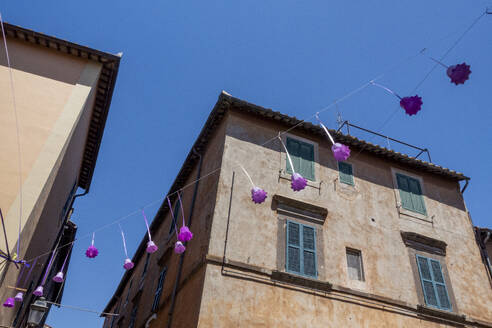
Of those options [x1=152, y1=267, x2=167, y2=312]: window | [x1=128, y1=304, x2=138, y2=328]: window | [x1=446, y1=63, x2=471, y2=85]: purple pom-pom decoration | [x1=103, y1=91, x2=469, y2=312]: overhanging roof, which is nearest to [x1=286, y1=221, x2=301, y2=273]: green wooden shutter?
[x1=103, y1=91, x2=469, y2=312]: overhanging roof

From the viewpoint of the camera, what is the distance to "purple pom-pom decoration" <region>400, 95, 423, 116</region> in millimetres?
6617

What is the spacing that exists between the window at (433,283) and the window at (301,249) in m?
3.45

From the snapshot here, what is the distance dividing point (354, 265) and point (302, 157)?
3491 mm

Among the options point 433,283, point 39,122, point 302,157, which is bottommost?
point 433,283

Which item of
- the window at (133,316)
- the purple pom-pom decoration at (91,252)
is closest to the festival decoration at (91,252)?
the purple pom-pom decoration at (91,252)

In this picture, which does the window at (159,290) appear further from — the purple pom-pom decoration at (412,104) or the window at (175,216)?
the purple pom-pom decoration at (412,104)

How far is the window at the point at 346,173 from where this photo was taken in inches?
462

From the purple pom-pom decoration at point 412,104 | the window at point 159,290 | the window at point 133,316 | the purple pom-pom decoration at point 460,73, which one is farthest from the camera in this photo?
the window at point 133,316

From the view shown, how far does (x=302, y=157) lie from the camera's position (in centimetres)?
1158

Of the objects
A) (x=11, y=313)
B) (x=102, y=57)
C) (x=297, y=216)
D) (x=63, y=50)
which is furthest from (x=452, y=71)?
(x=11, y=313)

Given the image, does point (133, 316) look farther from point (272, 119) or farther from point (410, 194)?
point (410, 194)

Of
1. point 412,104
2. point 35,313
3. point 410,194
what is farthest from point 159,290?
point 412,104

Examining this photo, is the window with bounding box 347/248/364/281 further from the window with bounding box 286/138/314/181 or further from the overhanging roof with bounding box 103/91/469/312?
the overhanging roof with bounding box 103/91/469/312

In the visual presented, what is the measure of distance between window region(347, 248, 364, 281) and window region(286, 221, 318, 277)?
1.14 m
